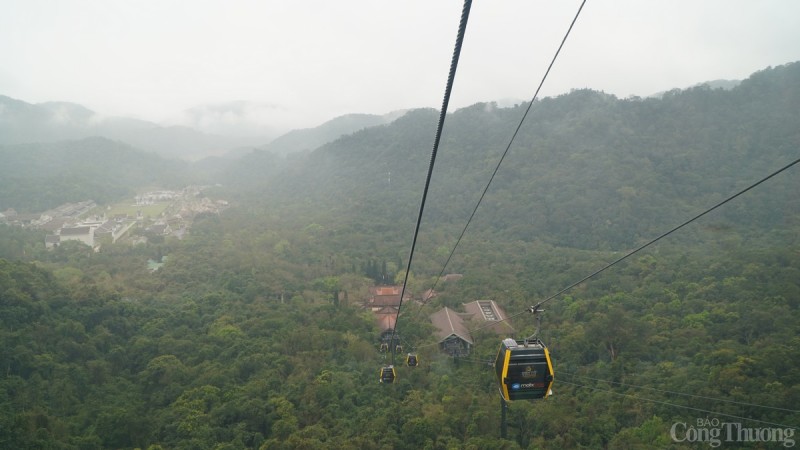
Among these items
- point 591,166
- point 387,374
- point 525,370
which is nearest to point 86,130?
point 591,166

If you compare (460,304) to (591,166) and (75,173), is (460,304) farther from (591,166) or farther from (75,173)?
(75,173)

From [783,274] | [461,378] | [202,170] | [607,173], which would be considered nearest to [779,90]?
[607,173]

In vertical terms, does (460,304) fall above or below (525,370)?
below

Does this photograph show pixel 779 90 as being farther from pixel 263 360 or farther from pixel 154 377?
pixel 154 377

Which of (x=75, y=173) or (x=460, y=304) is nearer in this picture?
(x=460, y=304)

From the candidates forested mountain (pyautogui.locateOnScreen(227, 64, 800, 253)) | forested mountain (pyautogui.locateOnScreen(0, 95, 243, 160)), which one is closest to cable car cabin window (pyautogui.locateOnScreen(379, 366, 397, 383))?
forested mountain (pyautogui.locateOnScreen(227, 64, 800, 253))

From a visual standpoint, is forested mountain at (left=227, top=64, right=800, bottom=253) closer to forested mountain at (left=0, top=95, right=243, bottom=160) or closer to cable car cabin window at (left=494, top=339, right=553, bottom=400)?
cable car cabin window at (left=494, top=339, right=553, bottom=400)
